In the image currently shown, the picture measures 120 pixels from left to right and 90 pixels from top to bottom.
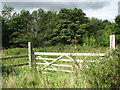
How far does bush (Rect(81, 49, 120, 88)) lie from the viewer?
2627mm

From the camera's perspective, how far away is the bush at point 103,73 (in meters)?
2.63

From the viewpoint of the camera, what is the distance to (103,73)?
268 centimetres

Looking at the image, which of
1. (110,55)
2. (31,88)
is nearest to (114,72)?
(110,55)

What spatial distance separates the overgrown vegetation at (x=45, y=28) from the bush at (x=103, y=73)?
10.6 metres

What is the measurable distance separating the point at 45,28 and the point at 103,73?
45.5 ft

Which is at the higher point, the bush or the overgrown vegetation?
the overgrown vegetation

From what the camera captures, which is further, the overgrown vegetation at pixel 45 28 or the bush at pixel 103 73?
the overgrown vegetation at pixel 45 28

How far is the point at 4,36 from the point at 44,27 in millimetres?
5078

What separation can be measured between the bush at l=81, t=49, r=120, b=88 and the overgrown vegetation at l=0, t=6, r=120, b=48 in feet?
34.7

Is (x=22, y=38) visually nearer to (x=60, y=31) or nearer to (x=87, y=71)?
(x=60, y=31)

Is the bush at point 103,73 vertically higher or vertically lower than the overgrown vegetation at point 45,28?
lower

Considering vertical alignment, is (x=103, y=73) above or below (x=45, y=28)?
below

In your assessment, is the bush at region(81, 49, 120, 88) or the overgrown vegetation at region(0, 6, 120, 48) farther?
the overgrown vegetation at region(0, 6, 120, 48)

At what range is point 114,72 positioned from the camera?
2.71 metres
